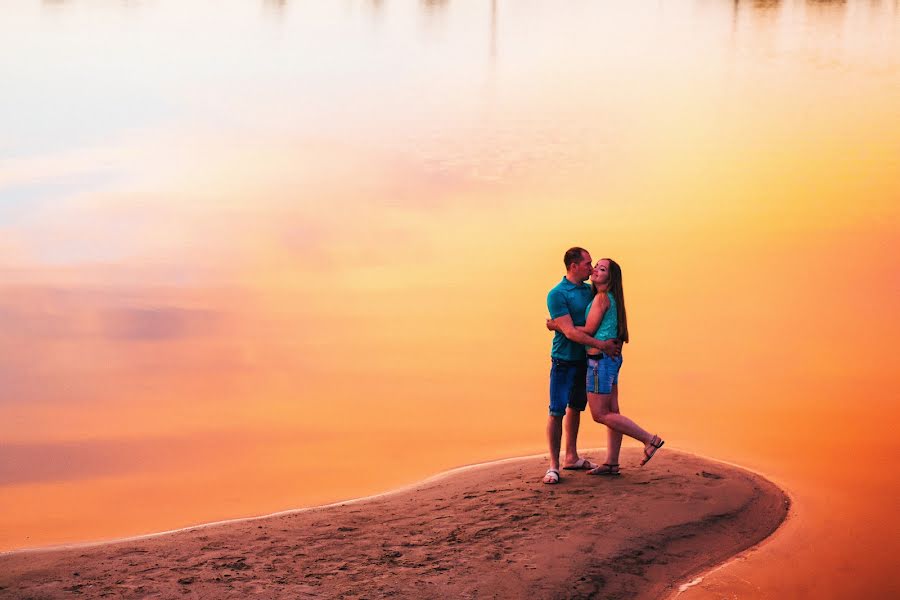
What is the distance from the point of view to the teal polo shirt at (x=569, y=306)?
34.8ft

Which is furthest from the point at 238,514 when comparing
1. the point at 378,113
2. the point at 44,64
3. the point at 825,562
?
the point at 44,64

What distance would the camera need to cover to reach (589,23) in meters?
59.5

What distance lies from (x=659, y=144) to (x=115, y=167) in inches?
501

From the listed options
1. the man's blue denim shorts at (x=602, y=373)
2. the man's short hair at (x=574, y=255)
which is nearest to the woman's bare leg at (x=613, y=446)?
the man's blue denim shorts at (x=602, y=373)

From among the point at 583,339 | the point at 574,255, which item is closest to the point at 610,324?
the point at 583,339

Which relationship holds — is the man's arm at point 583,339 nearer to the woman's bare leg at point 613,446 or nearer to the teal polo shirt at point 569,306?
the teal polo shirt at point 569,306

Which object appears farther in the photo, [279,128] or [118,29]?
[118,29]

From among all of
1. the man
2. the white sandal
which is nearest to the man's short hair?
the man

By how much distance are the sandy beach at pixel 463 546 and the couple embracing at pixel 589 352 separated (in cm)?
39

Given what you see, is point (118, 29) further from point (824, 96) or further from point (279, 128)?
point (824, 96)

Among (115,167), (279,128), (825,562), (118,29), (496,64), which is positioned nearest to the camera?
(825,562)

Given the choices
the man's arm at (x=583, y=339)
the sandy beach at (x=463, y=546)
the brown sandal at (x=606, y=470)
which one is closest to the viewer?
the sandy beach at (x=463, y=546)

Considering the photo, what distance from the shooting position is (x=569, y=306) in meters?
10.6

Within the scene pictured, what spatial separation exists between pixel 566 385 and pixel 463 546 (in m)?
2.02
